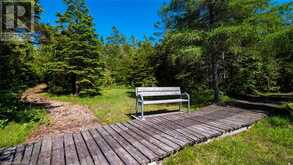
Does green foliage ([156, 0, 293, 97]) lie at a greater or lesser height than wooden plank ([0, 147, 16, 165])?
greater

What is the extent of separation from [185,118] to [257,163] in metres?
2.26

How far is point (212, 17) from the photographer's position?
7.40 meters

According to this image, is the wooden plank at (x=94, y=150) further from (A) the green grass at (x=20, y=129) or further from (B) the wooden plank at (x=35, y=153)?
(A) the green grass at (x=20, y=129)

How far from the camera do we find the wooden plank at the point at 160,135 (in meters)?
3.08

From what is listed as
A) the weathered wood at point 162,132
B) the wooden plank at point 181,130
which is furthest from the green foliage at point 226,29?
the weathered wood at point 162,132

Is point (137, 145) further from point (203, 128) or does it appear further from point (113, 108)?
point (113, 108)

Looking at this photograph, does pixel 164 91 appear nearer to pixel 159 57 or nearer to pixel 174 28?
pixel 174 28

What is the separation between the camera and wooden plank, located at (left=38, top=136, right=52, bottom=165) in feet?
8.36

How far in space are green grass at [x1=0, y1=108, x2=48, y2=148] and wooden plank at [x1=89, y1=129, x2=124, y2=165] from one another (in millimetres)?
1799

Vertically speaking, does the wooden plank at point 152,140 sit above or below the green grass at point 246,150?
above

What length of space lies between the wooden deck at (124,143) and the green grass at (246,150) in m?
0.17

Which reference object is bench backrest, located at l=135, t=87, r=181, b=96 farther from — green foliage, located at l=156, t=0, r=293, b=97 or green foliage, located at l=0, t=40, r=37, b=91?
green foliage, located at l=0, t=40, r=37, b=91

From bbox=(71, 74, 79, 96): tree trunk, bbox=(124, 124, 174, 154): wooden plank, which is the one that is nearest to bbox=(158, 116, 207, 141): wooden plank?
bbox=(124, 124, 174, 154): wooden plank

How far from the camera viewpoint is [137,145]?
3045mm
